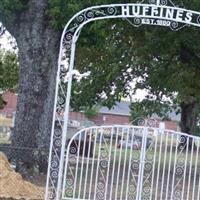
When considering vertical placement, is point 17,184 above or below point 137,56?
below

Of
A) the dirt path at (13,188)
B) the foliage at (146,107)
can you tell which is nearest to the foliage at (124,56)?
the foliage at (146,107)

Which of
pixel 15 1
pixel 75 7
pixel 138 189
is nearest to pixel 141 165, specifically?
pixel 138 189

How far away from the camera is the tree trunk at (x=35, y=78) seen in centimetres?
1839

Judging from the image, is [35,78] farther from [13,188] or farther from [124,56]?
[124,56]

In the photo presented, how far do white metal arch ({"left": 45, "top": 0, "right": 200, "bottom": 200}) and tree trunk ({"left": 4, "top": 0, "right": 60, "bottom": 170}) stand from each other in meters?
4.92

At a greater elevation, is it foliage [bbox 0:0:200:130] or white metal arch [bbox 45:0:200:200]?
foliage [bbox 0:0:200:130]

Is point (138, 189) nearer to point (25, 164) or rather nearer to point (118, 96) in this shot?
point (25, 164)

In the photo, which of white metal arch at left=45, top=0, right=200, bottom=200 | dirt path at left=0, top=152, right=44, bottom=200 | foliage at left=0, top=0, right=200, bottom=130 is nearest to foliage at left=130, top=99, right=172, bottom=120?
foliage at left=0, top=0, right=200, bottom=130

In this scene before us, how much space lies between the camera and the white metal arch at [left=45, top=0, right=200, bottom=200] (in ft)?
39.6

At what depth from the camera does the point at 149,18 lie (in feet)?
40.4

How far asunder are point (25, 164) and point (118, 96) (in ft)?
62.2

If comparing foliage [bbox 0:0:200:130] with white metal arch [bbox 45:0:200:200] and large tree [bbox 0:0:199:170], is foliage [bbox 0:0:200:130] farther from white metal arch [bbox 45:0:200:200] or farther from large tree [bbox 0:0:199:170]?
white metal arch [bbox 45:0:200:200]

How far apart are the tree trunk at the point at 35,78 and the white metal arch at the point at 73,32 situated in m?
4.92

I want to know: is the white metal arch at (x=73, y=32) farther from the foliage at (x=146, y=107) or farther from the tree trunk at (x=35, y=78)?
the foliage at (x=146, y=107)
